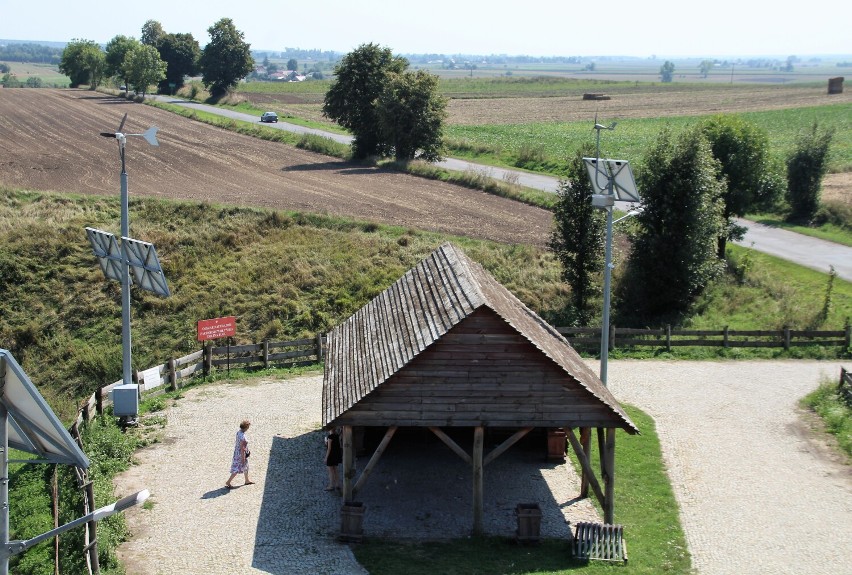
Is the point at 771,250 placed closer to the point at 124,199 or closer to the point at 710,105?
the point at 124,199

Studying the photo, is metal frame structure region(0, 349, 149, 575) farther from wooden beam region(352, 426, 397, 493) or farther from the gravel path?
wooden beam region(352, 426, 397, 493)

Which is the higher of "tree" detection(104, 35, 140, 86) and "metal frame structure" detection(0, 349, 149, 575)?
"tree" detection(104, 35, 140, 86)

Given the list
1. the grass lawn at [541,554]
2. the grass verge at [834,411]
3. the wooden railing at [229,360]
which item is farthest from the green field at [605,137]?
the grass lawn at [541,554]

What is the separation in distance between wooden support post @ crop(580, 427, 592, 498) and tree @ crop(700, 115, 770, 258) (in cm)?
2119

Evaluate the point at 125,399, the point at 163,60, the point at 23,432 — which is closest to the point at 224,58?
the point at 163,60

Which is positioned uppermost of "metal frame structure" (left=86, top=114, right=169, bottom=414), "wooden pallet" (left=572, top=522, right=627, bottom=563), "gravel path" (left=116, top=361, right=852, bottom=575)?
"metal frame structure" (left=86, top=114, right=169, bottom=414)

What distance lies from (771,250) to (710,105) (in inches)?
3072

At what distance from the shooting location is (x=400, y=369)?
57.8ft

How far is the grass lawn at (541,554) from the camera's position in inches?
642

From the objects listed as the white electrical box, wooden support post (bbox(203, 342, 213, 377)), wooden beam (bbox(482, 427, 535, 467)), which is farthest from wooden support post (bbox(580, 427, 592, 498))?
wooden support post (bbox(203, 342, 213, 377))

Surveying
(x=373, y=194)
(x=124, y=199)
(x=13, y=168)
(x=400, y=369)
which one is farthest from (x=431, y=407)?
(x=13, y=168)

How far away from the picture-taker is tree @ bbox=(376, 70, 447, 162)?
57875 millimetres

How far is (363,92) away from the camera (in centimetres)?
6356

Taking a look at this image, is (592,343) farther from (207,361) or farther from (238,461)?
(238,461)
